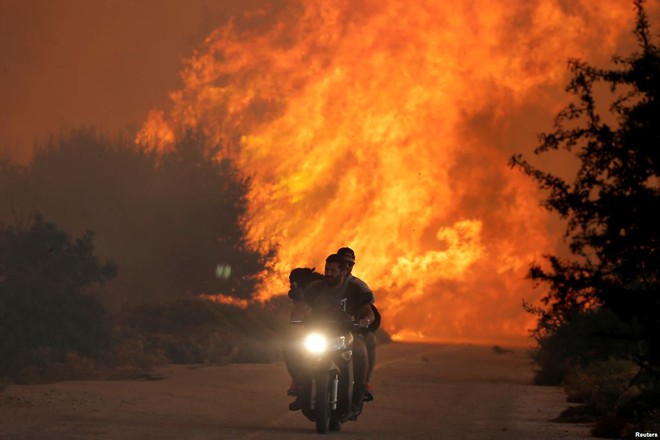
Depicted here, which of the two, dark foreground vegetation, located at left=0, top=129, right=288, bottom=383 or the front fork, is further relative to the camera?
dark foreground vegetation, located at left=0, top=129, right=288, bottom=383

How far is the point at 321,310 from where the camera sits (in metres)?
17.9

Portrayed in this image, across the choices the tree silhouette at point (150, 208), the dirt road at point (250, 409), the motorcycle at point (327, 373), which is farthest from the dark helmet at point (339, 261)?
the tree silhouette at point (150, 208)

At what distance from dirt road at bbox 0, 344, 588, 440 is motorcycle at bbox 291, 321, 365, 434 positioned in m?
0.34

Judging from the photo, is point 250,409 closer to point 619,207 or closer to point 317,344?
point 317,344

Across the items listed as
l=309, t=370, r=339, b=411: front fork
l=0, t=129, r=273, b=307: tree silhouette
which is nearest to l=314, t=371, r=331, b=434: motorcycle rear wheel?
l=309, t=370, r=339, b=411: front fork

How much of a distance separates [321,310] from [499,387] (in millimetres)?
14353

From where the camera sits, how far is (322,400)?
57.6ft

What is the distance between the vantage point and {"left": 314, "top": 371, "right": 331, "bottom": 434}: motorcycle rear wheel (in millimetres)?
17484

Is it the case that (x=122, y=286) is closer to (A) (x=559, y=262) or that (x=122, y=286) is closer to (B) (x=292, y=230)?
(B) (x=292, y=230)

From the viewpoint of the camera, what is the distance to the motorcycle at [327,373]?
17.5 metres

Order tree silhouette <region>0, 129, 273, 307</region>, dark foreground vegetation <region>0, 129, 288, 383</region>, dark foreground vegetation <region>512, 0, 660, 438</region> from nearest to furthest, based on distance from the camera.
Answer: dark foreground vegetation <region>512, 0, 660, 438</region> < dark foreground vegetation <region>0, 129, 288, 383</region> < tree silhouette <region>0, 129, 273, 307</region>

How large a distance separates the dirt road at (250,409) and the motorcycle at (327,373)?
0.34 meters

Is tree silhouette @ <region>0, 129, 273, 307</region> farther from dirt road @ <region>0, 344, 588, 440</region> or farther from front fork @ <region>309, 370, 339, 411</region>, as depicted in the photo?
front fork @ <region>309, 370, 339, 411</region>

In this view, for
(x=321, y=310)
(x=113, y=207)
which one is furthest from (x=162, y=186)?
(x=321, y=310)
